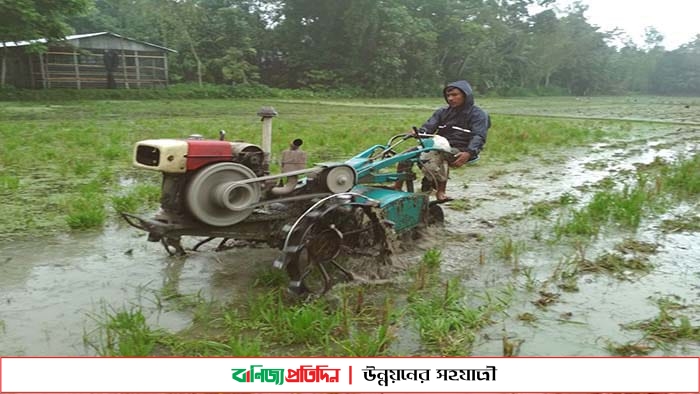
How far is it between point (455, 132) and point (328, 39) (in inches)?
1287

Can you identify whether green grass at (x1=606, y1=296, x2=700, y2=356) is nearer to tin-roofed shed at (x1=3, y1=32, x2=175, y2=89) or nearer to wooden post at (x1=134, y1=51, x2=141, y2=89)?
tin-roofed shed at (x1=3, y1=32, x2=175, y2=89)

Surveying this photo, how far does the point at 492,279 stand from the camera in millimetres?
4000

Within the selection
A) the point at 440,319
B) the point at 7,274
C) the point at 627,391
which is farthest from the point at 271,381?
the point at 7,274

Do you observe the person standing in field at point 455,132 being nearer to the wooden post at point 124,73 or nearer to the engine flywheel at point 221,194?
the engine flywheel at point 221,194

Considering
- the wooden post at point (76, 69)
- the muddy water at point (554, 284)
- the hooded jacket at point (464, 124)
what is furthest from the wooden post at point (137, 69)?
the hooded jacket at point (464, 124)

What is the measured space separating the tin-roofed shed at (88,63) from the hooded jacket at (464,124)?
21615mm

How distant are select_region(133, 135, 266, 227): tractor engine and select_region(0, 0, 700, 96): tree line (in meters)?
19.6

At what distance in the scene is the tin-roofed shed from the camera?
23844 mm

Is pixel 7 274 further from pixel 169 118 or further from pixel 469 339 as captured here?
pixel 169 118

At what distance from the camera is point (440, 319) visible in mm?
3119

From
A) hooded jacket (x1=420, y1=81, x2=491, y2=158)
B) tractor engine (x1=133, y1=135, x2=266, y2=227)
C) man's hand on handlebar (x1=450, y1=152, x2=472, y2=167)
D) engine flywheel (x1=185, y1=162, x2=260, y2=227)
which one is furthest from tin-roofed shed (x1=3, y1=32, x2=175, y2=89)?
engine flywheel (x1=185, y1=162, x2=260, y2=227)

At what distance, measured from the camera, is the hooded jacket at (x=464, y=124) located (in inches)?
194

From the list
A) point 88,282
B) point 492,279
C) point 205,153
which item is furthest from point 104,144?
point 492,279

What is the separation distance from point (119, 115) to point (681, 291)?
14.3 m
